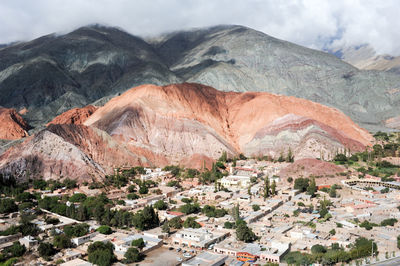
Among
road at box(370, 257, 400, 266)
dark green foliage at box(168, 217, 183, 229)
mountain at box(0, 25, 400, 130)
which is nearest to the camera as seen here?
road at box(370, 257, 400, 266)

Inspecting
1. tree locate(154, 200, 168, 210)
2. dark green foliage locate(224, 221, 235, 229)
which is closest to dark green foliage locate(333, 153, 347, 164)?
tree locate(154, 200, 168, 210)

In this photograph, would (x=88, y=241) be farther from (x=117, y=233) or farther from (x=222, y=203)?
(x=222, y=203)

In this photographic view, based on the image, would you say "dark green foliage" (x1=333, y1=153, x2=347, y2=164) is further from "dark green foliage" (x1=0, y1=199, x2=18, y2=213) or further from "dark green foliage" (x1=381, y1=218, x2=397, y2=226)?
"dark green foliage" (x1=0, y1=199, x2=18, y2=213)

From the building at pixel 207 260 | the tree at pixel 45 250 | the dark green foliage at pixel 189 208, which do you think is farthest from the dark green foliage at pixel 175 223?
the tree at pixel 45 250

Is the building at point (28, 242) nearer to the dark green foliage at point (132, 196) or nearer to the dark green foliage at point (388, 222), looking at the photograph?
the dark green foliage at point (132, 196)

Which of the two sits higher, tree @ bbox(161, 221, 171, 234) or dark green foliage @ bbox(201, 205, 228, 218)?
dark green foliage @ bbox(201, 205, 228, 218)

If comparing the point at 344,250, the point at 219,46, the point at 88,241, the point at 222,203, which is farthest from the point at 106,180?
the point at 219,46

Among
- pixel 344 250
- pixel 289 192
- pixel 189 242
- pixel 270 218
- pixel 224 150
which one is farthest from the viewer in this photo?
pixel 224 150

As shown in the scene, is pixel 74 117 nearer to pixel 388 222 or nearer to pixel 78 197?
pixel 78 197

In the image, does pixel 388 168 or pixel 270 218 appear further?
pixel 388 168
